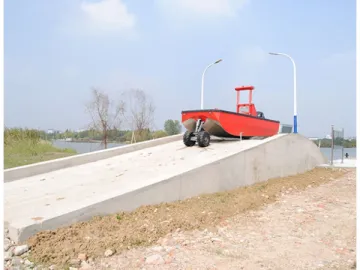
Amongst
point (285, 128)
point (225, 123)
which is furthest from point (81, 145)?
point (285, 128)

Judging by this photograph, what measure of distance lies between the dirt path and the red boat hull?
3906 mm

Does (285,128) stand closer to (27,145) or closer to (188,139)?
(188,139)

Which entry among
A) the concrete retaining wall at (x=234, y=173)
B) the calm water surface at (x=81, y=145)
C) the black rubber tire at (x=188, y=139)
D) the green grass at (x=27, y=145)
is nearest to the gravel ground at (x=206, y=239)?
the concrete retaining wall at (x=234, y=173)

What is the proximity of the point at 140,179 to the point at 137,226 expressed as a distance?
73.0 inches

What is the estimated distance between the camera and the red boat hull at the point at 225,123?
948cm

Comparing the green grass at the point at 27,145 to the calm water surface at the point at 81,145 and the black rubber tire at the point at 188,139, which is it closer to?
the calm water surface at the point at 81,145

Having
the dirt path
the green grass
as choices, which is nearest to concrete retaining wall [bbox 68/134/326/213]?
the dirt path

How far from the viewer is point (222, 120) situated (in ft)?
31.1

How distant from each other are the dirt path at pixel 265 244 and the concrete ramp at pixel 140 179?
1.02 meters

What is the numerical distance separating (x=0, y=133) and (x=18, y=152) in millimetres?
10672

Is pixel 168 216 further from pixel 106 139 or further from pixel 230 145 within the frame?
pixel 106 139

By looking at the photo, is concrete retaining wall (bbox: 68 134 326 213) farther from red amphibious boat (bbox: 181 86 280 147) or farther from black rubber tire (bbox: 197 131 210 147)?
black rubber tire (bbox: 197 131 210 147)

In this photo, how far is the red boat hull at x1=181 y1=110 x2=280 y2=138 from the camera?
9.48 meters

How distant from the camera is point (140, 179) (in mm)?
6258
